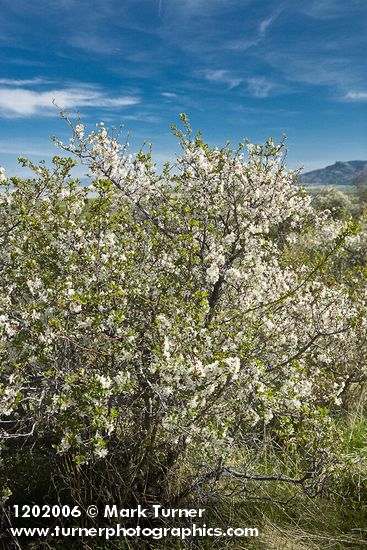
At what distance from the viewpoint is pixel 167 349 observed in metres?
4.77

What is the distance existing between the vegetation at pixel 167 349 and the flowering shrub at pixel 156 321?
1.3 inches

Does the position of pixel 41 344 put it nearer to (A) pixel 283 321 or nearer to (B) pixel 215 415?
(B) pixel 215 415

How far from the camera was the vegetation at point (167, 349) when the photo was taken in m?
4.99

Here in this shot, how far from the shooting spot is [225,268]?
22.5 feet

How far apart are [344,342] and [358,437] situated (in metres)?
2.58

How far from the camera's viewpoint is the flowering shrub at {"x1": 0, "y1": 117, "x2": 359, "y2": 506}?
16.2 feet

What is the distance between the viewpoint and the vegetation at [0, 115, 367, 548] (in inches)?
196

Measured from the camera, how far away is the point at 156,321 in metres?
5.26

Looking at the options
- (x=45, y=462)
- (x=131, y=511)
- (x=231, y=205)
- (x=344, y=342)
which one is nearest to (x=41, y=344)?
(x=131, y=511)

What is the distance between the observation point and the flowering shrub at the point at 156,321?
4.93 metres

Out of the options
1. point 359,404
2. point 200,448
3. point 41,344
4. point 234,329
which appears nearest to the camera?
point 41,344

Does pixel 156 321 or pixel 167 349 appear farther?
pixel 156 321

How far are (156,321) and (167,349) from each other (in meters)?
0.57

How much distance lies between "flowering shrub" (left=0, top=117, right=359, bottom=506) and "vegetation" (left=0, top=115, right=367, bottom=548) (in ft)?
0.11
